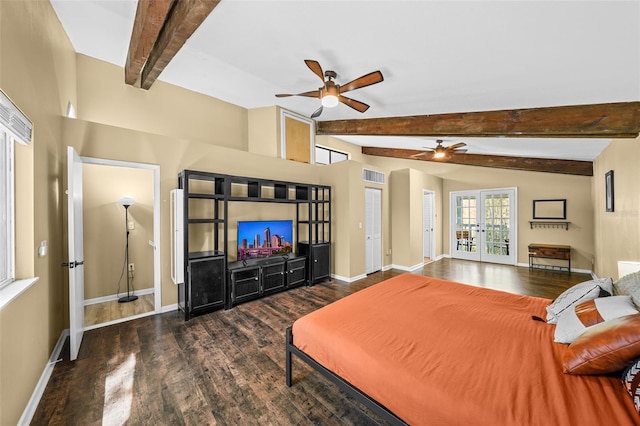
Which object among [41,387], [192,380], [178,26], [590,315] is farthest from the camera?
[178,26]

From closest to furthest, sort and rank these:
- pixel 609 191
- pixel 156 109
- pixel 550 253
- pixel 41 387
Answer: pixel 41 387, pixel 609 191, pixel 156 109, pixel 550 253

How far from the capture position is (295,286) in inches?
174

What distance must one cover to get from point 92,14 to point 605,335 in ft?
16.5

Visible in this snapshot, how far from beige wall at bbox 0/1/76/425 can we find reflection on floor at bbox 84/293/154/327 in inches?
16.7

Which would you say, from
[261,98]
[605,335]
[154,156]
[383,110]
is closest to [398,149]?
[383,110]

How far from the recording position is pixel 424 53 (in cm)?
231

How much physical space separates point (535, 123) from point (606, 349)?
266cm

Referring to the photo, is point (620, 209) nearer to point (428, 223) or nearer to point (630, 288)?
point (630, 288)

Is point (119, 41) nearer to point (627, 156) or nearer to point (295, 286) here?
point (295, 286)

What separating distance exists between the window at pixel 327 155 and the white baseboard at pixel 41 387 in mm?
5360

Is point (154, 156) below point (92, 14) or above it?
below

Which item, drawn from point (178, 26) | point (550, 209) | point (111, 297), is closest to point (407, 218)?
point (550, 209)

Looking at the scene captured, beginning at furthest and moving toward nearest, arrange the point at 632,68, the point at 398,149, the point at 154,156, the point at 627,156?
the point at 398,149
the point at 154,156
the point at 627,156
the point at 632,68

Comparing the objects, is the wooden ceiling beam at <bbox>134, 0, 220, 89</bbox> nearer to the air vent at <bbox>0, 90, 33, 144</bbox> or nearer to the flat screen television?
the air vent at <bbox>0, 90, 33, 144</bbox>
